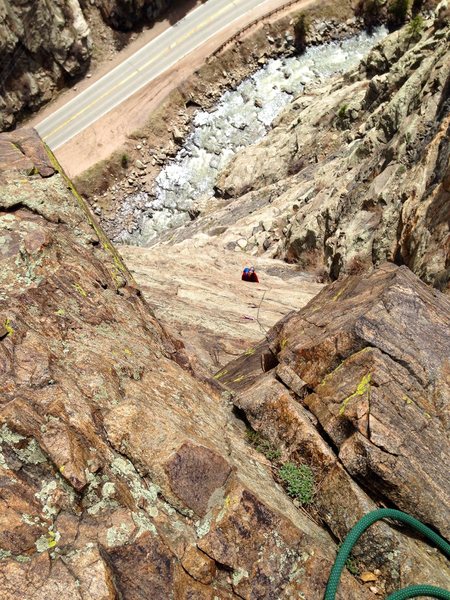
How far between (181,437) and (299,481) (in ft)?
7.24

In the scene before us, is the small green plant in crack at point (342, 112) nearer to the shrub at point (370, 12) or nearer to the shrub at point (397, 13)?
the shrub at point (370, 12)

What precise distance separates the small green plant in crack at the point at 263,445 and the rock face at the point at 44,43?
4453 cm

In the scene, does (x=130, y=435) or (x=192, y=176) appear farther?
(x=192, y=176)

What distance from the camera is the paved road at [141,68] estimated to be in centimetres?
4547

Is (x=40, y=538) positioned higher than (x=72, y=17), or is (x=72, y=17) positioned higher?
(x=72, y=17)

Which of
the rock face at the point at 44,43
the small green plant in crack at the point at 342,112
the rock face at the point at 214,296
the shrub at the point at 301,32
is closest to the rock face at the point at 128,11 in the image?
the rock face at the point at 44,43

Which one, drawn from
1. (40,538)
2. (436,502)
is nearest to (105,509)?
(40,538)

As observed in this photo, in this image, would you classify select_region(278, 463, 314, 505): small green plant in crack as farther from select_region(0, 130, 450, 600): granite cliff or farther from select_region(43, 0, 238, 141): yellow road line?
select_region(43, 0, 238, 141): yellow road line

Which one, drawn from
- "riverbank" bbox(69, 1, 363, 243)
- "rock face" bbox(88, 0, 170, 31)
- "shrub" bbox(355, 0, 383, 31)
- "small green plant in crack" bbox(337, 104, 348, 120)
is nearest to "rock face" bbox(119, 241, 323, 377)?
"small green plant in crack" bbox(337, 104, 348, 120)

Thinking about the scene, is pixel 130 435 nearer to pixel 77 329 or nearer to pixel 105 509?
pixel 105 509

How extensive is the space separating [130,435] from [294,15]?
5203 centimetres

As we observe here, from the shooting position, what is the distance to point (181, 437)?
7473 millimetres

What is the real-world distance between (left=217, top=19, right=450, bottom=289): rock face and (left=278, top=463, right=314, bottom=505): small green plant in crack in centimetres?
933

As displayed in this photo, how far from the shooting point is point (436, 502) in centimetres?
742
